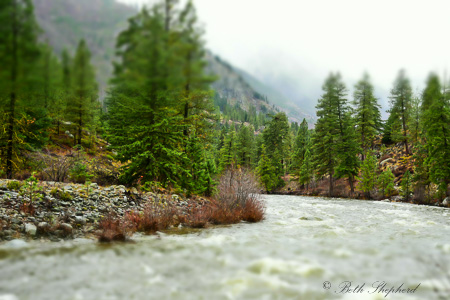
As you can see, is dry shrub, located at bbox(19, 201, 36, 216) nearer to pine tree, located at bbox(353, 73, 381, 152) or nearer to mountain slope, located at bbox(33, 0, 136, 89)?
mountain slope, located at bbox(33, 0, 136, 89)

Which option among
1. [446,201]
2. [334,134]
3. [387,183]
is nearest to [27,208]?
[446,201]

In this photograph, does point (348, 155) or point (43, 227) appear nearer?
point (43, 227)

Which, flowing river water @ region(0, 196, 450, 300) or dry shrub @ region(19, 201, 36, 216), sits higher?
dry shrub @ region(19, 201, 36, 216)

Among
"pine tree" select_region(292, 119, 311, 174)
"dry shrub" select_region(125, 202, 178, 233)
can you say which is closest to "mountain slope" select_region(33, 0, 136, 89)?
"dry shrub" select_region(125, 202, 178, 233)

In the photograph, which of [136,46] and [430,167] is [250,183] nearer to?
[136,46]

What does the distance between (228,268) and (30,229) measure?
5701 millimetres

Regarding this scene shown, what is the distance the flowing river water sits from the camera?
158 inches

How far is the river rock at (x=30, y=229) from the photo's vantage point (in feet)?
22.7

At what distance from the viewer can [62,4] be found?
6320 millimetres

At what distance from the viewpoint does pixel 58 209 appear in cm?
845

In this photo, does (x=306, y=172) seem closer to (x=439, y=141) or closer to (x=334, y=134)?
(x=334, y=134)
